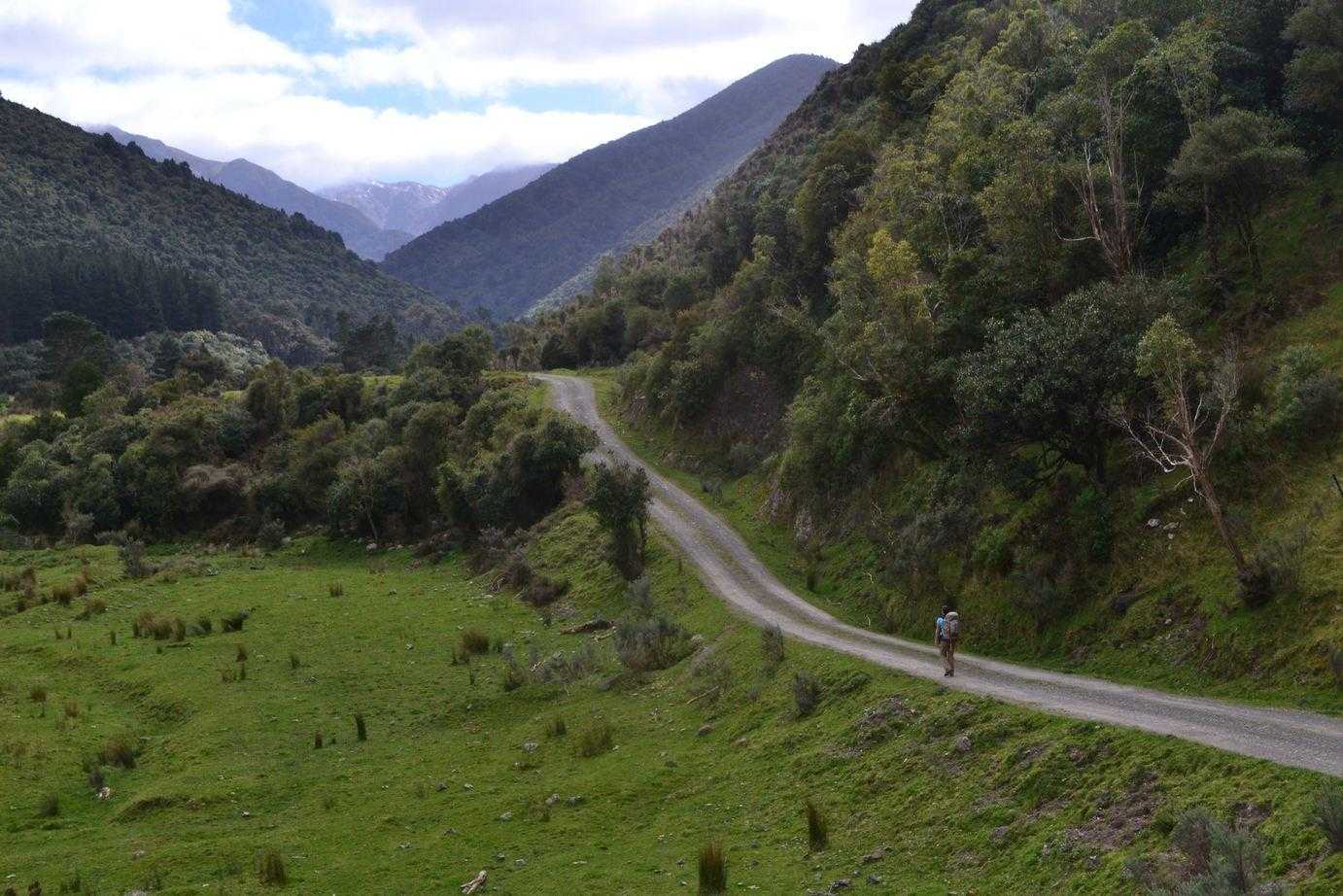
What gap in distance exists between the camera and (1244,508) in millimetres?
21656

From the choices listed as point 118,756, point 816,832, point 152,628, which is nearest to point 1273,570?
point 816,832

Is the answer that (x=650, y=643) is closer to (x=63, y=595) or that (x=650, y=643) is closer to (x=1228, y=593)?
(x=1228, y=593)

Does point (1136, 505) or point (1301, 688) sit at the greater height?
point (1136, 505)

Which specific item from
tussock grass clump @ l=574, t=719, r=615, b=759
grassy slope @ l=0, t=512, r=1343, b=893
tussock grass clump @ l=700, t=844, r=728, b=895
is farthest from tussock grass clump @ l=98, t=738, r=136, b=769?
tussock grass clump @ l=700, t=844, r=728, b=895

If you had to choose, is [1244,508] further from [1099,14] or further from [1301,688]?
[1099,14]

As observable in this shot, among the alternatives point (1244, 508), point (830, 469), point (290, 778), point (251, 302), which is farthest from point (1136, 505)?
point (251, 302)

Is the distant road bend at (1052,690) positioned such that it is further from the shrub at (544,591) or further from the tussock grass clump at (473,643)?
the tussock grass clump at (473,643)

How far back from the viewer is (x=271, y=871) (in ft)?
55.4

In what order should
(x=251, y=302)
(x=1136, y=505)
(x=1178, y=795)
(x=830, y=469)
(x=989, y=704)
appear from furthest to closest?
1. (x=251, y=302)
2. (x=830, y=469)
3. (x=1136, y=505)
4. (x=989, y=704)
5. (x=1178, y=795)

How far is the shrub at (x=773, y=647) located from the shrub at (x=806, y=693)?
8.70 ft

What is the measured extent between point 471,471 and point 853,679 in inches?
1420

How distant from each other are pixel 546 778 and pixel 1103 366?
643 inches

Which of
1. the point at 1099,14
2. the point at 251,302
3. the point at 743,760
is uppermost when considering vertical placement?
the point at 251,302

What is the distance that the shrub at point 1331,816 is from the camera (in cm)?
1041
